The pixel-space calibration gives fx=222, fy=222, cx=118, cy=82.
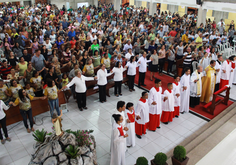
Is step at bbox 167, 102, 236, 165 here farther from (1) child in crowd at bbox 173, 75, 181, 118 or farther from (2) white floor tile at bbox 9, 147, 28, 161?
(2) white floor tile at bbox 9, 147, 28, 161

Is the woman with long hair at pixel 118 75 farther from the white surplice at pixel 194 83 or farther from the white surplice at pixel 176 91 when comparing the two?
the white surplice at pixel 194 83

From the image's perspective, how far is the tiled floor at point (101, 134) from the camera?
5.82 meters

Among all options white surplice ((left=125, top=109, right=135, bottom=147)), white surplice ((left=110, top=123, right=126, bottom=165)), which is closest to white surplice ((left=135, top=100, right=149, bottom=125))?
white surplice ((left=125, top=109, right=135, bottom=147))

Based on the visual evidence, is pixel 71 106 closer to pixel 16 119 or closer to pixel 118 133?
pixel 16 119

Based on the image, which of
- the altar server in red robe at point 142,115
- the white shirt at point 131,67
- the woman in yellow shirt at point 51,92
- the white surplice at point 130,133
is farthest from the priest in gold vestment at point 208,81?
the woman in yellow shirt at point 51,92

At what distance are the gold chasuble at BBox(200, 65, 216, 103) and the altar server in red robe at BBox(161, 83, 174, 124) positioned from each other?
2.14 meters

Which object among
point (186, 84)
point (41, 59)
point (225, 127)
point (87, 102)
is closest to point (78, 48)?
point (41, 59)

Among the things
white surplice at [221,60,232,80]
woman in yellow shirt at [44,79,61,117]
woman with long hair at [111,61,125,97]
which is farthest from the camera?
white surplice at [221,60,232,80]

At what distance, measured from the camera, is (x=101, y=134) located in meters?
6.64

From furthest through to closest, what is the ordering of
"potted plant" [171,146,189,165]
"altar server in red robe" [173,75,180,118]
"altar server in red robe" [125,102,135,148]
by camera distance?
"altar server in red robe" [173,75,180,118] → "altar server in red robe" [125,102,135,148] → "potted plant" [171,146,189,165]

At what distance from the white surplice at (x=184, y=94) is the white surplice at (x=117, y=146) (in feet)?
11.1

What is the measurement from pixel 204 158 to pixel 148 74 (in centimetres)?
582

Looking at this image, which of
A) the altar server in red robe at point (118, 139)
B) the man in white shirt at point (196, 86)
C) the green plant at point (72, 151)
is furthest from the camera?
the man in white shirt at point (196, 86)

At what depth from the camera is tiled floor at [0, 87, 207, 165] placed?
5820mm
